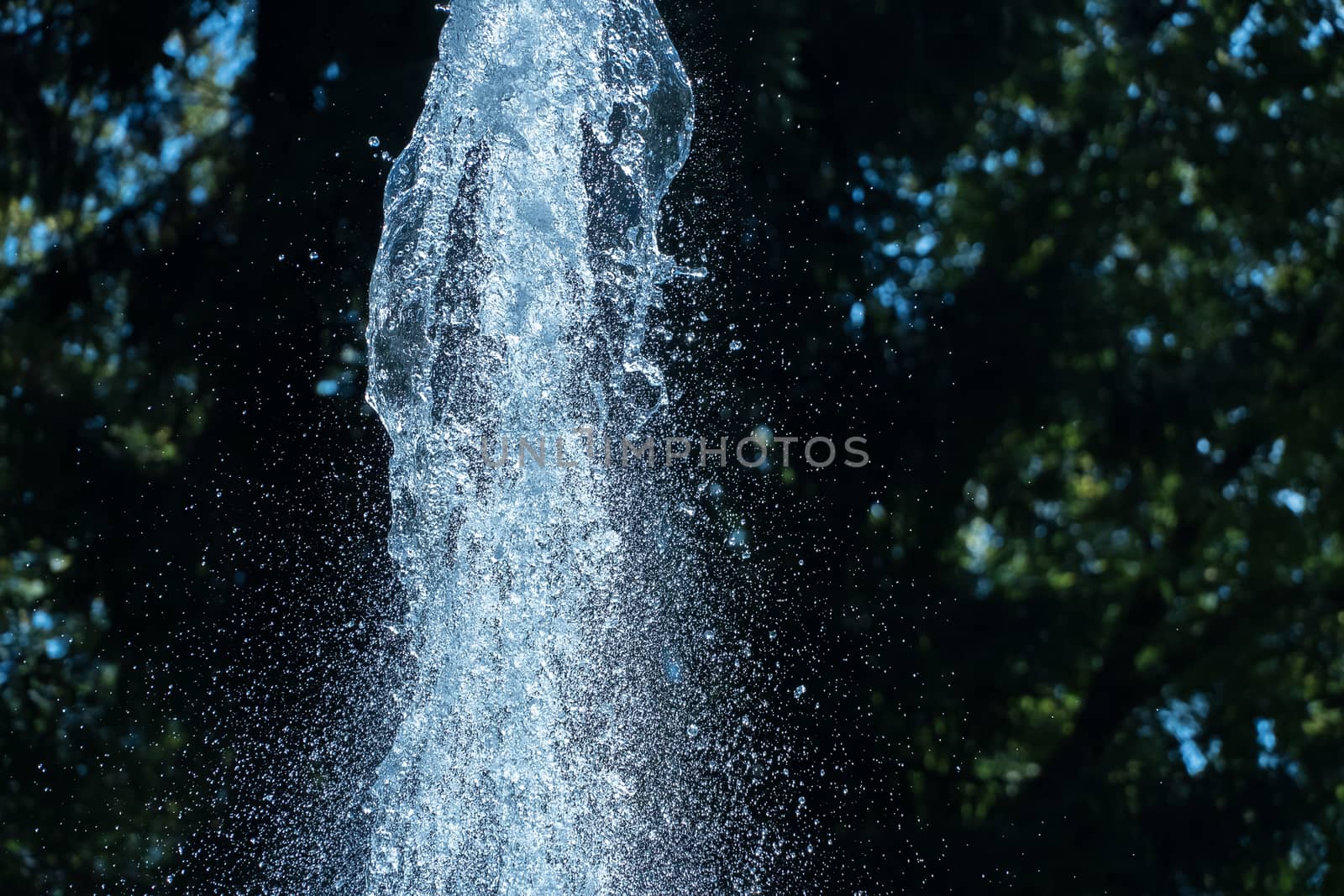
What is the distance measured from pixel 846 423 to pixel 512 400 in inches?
103

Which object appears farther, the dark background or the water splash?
the dark background

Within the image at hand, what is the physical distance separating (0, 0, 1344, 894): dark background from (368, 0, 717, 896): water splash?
4.82 feet

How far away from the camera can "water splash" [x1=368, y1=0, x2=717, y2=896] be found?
10.9 ft

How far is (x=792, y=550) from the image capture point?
5.89 m

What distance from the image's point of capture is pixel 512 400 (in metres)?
A: 3.76

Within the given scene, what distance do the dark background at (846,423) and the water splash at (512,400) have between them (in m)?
1.47

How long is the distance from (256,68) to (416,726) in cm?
376

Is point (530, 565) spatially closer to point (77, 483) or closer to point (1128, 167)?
point (77, 483)

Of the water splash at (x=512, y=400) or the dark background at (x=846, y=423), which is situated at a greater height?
the water splash at (x=512, y=400)

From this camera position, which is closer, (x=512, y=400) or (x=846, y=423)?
(x=512, y=400)

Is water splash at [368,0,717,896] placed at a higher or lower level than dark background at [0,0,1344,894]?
higher

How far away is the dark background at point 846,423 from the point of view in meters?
5.64

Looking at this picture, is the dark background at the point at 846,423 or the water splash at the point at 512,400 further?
the dark background at the point at 846,423

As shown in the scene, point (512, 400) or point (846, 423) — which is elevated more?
point (512, 400)
